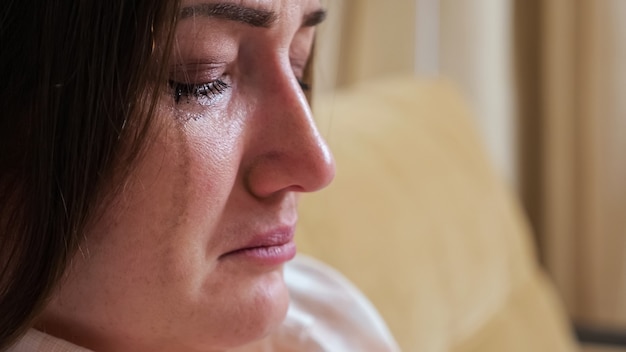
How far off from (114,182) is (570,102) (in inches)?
65.0

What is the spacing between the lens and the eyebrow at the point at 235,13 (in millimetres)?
568

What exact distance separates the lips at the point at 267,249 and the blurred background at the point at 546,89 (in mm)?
1362

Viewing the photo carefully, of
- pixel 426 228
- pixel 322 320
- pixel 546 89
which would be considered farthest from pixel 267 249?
pixel 546 89

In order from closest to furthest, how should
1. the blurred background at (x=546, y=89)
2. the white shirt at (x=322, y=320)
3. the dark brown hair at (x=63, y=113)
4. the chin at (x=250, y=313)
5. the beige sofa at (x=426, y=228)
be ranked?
the dark brown hair at (x=63, y=113)
the chin at (x=250, y=313)
the white shirt at (x=322, y=320)
the beige sofa at (x=426, y=228)
the blurred background at (x=546, y=89)

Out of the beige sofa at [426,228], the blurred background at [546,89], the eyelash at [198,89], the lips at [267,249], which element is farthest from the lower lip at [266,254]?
the blurred background at [546,89]

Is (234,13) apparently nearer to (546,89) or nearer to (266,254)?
(266,254)

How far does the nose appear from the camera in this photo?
0.63 meters

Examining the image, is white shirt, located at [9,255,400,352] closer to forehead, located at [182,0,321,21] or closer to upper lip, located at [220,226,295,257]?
upper lip, located at [220,226,295,257]

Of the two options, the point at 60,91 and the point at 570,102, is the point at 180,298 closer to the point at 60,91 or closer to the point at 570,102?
the point at 60,91

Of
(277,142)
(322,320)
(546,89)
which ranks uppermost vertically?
(277,142)

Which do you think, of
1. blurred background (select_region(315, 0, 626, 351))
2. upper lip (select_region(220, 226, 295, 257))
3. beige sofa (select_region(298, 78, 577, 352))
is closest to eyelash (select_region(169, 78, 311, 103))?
upper lip (select_region(220, 226, 295, 257))

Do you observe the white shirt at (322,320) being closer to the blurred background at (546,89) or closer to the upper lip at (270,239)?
the upper lip at (270,239)

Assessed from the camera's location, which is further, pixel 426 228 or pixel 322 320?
pixel 426 228

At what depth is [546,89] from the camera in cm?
207
